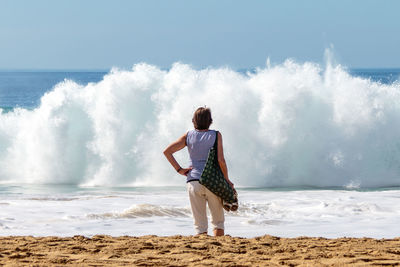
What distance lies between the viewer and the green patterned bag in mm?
5898

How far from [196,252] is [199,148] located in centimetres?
94

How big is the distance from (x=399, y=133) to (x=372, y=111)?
0.85m

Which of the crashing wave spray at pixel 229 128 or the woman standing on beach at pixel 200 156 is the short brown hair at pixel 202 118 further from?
the crashing wave spray at pixel 229 128

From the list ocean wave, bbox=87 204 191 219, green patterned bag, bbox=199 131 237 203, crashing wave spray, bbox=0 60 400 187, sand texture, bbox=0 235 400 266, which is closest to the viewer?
sand texture, bbox=0 235 400 266

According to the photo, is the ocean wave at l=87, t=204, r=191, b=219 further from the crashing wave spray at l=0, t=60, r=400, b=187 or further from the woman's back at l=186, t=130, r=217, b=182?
the crashing wave spray at l=0, t=60, r=400, b=187

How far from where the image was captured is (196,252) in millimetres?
5555

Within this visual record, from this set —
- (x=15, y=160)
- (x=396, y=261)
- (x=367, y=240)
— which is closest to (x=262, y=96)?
(x=15, y=160)

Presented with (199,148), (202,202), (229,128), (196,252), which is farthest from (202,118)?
(229,128)

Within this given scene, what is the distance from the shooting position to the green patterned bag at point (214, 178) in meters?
5.90

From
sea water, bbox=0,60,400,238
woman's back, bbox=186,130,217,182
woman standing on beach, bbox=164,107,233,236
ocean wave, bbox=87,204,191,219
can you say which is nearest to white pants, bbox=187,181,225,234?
woman standing on beach, bbox=164,107,233,236

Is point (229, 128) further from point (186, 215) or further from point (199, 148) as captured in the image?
point (199, 148)

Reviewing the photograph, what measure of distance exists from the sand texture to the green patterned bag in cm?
46

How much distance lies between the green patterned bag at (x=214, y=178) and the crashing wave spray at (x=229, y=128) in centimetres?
846

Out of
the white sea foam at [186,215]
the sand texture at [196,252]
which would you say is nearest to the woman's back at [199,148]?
the sand texture at [196,252]
